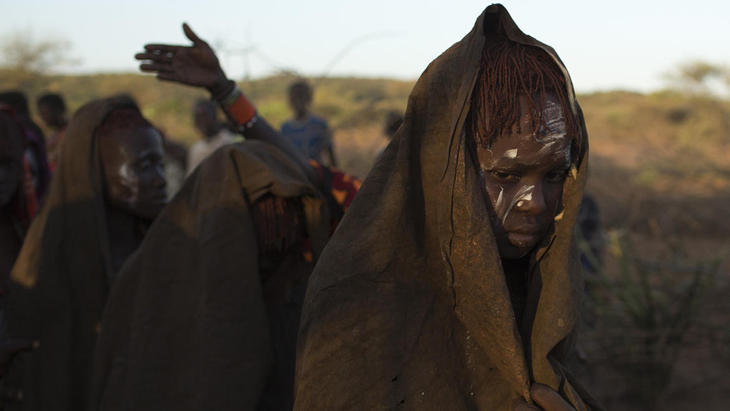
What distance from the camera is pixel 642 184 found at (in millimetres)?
15836

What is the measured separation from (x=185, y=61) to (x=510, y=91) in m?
2.07

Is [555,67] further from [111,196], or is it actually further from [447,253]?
[111,196]

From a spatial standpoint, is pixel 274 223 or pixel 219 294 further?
pixel 274 223

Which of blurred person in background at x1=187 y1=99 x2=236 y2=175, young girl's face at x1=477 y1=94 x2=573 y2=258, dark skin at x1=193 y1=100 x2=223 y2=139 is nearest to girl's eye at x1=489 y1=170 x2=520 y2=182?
young girl's face at x1=477 y1=94 x2=573 y2=258

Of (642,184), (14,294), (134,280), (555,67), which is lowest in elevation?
(642,184)

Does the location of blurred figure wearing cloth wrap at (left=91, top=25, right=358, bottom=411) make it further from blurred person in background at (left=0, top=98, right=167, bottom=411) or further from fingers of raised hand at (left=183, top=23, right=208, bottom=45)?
fingers of raised hand at (left=183, top=23, right=208, bottom=45)

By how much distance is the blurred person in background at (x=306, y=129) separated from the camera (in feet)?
25.7

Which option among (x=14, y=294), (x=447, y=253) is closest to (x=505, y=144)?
(x=447, y=253)

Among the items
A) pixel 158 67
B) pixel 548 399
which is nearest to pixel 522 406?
pixel 548 399

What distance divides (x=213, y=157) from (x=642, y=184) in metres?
14.9

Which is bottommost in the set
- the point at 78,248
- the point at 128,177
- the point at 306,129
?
the point at 306,129

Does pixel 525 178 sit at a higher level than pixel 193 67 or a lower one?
lower

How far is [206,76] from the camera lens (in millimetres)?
3270

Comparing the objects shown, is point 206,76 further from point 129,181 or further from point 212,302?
point 212,302
